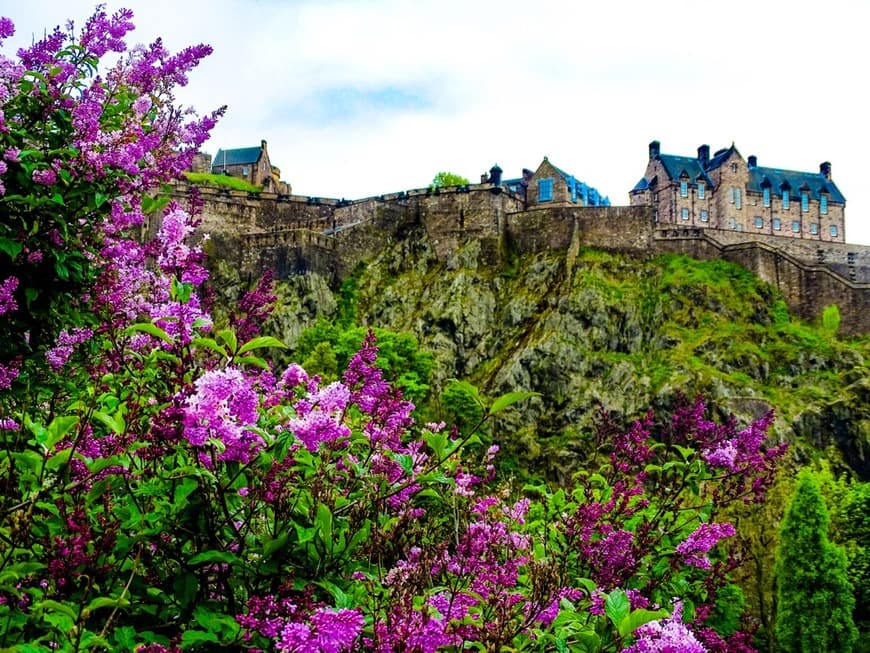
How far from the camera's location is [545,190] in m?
57.2

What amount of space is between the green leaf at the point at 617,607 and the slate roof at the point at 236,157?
66867mm

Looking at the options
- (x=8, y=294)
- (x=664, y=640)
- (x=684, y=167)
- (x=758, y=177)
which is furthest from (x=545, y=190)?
(x=664, y=640)

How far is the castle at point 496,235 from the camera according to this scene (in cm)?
4788

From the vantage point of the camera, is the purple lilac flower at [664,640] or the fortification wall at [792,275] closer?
the purple lilac flower at [664,640]

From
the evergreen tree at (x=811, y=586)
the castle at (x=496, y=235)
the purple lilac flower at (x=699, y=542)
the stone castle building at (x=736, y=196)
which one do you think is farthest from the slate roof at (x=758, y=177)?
the purple lilac flower at (x=699, y=542)

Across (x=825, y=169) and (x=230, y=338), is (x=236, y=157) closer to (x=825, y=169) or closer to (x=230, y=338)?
(x=825, y=169)

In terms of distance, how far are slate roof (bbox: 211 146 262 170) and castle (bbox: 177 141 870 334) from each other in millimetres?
15101

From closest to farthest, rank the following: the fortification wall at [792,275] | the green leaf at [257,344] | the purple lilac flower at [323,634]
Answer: the purple lilac flower at [323,634]
the green leaf at [257,344]
the fortification wall at [792,275]

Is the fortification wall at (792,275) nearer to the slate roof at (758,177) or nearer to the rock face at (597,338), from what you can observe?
the rock face at (597,338)

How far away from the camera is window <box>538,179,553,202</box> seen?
57.1 meters

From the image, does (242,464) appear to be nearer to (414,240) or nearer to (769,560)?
(769,560)

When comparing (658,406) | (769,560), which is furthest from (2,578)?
(658,406)

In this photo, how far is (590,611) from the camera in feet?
12.9

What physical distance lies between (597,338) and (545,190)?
608 inches
